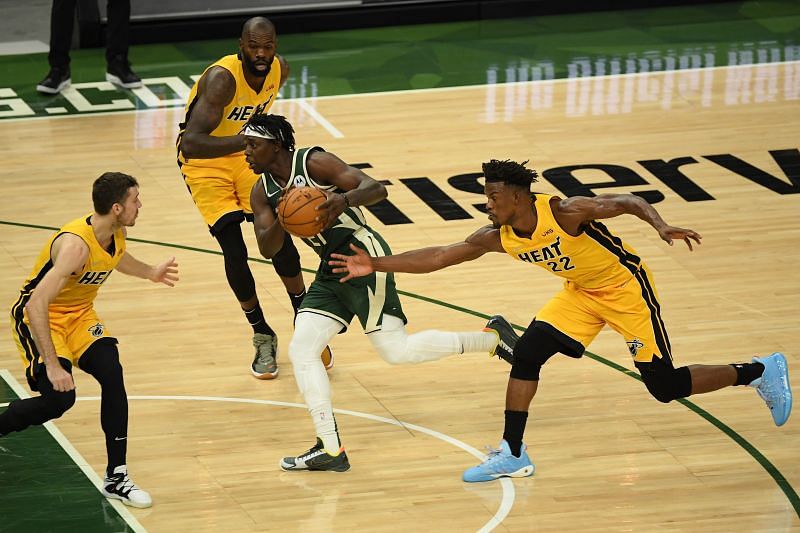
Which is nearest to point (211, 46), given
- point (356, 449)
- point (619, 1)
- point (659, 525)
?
point (619, 1)

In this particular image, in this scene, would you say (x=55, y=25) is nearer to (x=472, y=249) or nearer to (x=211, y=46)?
(x=211, y=46)

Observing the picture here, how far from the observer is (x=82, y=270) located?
6.61m

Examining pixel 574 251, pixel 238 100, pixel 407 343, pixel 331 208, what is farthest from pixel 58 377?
pixel 238 100

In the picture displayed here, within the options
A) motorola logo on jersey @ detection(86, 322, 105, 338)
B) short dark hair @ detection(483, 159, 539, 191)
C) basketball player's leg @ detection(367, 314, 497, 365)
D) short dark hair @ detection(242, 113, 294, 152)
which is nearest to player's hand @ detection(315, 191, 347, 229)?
short dark hair @ detection(242, 113, 294, 152)

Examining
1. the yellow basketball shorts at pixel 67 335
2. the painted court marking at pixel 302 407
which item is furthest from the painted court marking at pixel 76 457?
the yellow basketball shorts at pixel 67 335

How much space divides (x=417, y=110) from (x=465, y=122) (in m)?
0.66

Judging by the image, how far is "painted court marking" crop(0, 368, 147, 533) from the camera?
262 inches

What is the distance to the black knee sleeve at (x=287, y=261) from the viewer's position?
8367mm

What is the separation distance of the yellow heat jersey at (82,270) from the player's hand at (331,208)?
Result: 963 mm

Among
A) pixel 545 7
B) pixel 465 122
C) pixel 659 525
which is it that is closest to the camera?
pixel 659 525

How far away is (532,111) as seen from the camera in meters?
13.4

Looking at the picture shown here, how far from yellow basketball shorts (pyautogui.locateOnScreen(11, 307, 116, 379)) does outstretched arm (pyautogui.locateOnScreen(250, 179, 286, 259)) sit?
2.98 ft

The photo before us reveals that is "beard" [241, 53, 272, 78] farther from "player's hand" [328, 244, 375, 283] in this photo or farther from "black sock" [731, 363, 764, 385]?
"black sock" [731, 363, 764, 385]

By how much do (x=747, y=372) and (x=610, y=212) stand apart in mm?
1289
